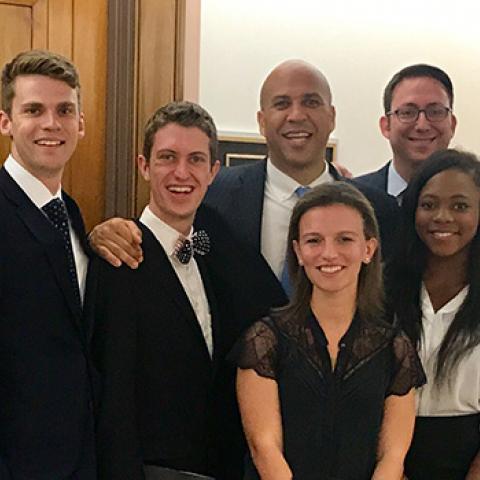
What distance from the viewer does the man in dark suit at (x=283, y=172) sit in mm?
2281

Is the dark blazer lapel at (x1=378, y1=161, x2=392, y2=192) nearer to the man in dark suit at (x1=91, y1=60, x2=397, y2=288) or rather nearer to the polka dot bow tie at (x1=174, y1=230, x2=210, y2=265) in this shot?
the man in dark suit at (x1=91, y1=60, x2=397, y2=288)

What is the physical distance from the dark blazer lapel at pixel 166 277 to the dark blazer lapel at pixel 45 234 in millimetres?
210

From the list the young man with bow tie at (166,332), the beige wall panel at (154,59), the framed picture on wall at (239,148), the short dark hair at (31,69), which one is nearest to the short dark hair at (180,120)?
the young man with bow tie at (166,332)

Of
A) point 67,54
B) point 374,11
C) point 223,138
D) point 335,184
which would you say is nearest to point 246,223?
point 335,184

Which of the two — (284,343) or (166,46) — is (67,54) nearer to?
(166,46)

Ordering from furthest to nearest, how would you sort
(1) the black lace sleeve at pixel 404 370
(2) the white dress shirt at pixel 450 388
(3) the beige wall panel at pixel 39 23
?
(3) the beige wall panel at pixel 39 23, (2) the white dress shirt at pixel 450 388, (1) the black lace sleeve at pixel 404 370

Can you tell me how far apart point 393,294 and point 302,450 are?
48cm

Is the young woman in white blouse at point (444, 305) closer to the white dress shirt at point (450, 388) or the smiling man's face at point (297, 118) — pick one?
the white dress shirt at point (450, 388)

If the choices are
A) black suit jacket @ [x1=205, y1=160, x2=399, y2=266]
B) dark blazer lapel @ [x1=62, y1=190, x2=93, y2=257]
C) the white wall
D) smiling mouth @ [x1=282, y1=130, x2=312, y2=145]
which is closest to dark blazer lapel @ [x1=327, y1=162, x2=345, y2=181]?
black suit jacket @ [x1=205, y1=160, x2=399, y2=266]

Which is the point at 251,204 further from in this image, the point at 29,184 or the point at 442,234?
the point at 29,184

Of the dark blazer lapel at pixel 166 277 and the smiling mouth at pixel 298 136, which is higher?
the smiling mouth at pixel 298 136

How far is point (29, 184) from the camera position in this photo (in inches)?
68.2

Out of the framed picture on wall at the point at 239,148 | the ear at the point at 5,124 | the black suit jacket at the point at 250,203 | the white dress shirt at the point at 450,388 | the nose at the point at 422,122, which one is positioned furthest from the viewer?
the framed picture on wall at the point at 239,148

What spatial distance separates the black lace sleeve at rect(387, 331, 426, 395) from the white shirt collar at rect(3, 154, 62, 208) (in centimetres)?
79
